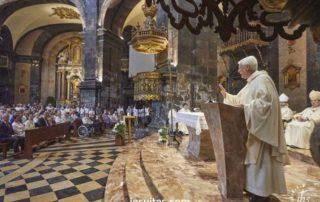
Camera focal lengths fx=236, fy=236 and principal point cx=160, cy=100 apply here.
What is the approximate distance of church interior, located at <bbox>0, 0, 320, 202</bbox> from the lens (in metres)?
2.48

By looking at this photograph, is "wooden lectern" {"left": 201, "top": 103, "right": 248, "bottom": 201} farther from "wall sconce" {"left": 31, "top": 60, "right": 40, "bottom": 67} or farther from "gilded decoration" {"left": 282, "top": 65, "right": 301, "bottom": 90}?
"wall sconce" {"left": 31, "top": 60, "right": 40, "bottom": 67}

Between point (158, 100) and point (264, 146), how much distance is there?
20.8 ft

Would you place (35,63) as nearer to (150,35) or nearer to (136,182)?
(150,35)

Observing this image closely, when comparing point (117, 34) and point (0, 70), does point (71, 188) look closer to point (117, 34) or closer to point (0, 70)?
point (117, 34)

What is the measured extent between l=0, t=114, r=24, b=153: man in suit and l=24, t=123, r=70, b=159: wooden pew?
55cm

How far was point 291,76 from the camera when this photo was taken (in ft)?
36.1

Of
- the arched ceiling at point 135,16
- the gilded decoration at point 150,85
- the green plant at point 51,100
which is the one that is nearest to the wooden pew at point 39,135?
the gilded decoration at point 150,85

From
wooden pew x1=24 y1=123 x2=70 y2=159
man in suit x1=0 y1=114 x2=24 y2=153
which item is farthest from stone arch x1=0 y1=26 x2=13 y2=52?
man in suit x1=0 y1=114 x2=24 y2=153

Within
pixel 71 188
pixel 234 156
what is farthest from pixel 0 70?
pixel 234 156

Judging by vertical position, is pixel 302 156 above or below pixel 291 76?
below

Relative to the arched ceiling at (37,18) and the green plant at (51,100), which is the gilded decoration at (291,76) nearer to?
the arched ceiling at (37,18)

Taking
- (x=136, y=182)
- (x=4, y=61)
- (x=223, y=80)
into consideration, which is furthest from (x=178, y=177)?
(x=4, y=61)

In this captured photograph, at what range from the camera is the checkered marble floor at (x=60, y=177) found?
3.77 meters

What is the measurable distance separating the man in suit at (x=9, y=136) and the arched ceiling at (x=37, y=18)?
12.9 meters
